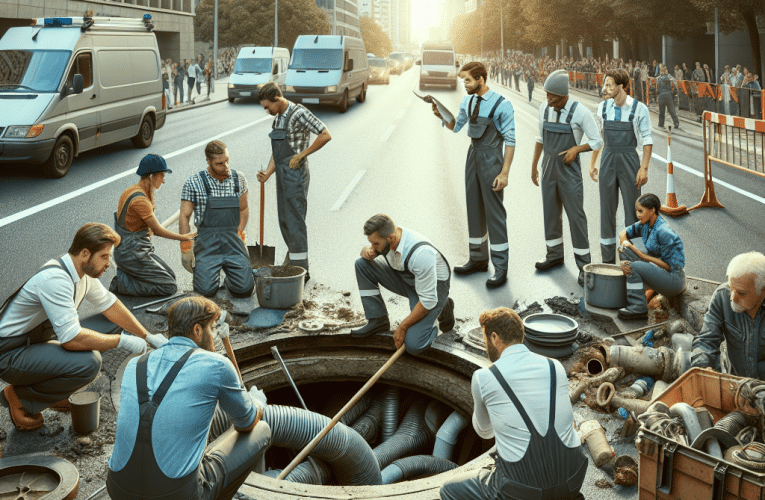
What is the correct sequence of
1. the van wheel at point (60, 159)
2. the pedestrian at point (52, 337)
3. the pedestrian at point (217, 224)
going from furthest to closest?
1. the van wheel at point (60, 159)
2. the pedestrian at point (217, 224)
3. the pedestrian at point (52, 337)

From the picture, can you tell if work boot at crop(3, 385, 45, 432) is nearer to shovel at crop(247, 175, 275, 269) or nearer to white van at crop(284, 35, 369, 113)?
shovel at crop(247, 175, 275, 269)

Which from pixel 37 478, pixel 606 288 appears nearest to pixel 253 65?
pixel 606 288

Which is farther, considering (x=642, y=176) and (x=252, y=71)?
(x=252, y=71)

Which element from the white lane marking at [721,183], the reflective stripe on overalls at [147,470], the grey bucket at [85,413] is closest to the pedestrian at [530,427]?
the reflective stripe on overalls at [147,470]

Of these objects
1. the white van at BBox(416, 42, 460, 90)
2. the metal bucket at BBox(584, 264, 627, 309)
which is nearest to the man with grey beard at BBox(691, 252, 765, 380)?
the metal bucket at BBox(584, 264, 627, 309)

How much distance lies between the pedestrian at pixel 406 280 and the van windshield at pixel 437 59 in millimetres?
39735

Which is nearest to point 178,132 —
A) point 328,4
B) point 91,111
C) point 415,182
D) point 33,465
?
point 91,111

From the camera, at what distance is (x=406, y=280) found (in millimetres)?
6930

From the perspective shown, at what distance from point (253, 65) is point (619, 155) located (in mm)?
25485

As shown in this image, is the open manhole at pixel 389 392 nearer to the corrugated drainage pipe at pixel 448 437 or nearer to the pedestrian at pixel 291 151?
the corrugated drainage pipe at pixel 448 437

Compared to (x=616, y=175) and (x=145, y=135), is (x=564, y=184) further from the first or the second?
(x=145, y=135)

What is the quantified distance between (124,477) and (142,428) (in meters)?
0.31

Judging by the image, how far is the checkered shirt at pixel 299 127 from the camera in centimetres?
855

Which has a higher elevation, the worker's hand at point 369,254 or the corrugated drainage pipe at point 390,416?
the worker's hand at point 369,254
